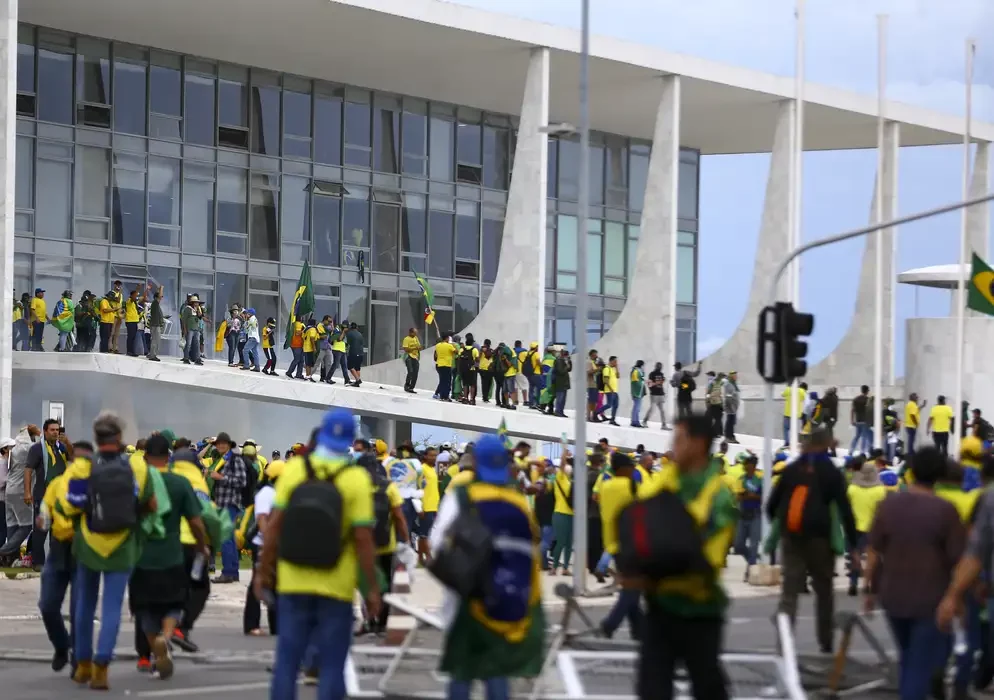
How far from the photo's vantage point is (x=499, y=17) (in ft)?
→ 129

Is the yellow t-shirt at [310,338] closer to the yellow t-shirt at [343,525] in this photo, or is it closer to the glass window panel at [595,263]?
the glass window panel at [595,263]

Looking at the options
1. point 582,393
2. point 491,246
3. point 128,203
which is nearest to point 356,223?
point 491,246

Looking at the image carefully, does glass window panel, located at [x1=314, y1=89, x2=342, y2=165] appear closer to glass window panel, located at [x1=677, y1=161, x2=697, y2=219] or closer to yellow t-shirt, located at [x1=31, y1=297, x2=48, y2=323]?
yellow t-shirt, located at [x1=31, y1=297, x2=48, y2=323]

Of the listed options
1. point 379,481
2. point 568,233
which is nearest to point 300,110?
point 568,233

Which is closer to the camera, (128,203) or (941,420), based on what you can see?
(941,420)

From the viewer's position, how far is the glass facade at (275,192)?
38594 millimetres

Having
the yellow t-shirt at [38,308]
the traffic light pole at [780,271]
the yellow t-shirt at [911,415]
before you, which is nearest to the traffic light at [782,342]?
the traffic light pole at [780,271]

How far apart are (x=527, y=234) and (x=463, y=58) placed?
15.4 feet

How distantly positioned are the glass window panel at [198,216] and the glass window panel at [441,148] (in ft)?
23.8

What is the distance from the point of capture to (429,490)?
21.4 m

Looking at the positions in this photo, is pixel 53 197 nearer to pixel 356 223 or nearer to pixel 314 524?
pixel 356 223

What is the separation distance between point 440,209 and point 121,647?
111 feet

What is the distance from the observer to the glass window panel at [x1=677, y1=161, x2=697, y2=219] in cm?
5197

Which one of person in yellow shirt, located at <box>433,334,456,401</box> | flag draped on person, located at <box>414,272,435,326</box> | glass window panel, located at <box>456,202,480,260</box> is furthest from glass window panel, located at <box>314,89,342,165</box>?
person in yellow shirt, located at <box>433,334,456,401</box>
